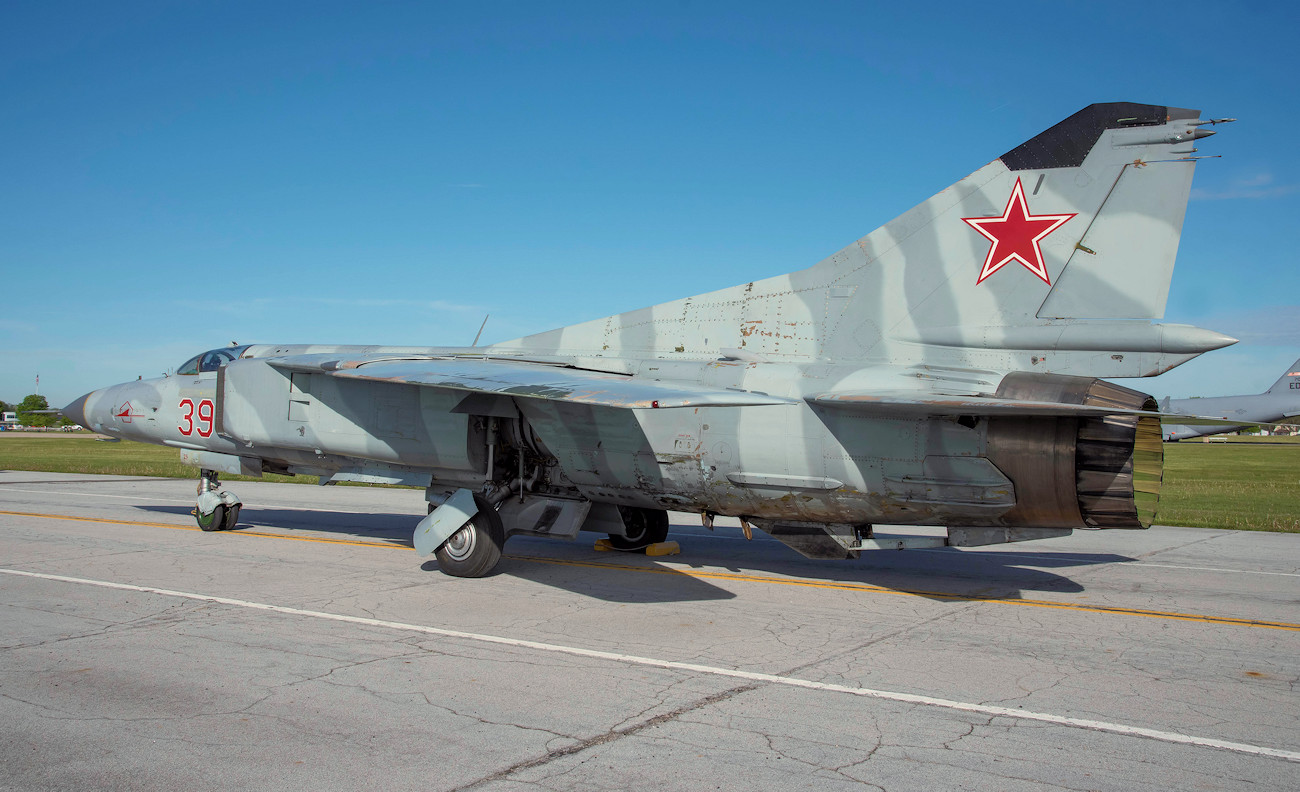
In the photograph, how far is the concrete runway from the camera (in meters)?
4.54

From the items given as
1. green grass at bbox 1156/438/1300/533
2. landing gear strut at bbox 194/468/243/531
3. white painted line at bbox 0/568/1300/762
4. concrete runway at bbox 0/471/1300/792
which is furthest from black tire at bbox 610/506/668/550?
green grass at bbox 1156/438/1300/533

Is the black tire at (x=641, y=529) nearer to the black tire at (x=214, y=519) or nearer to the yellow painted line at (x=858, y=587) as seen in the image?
the yellow painted line at (x=858, y=587)

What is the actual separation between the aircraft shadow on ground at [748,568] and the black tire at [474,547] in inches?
19.0

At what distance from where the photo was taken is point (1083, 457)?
7594mm

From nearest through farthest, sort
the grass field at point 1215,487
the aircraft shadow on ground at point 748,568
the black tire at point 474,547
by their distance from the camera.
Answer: the aircraft shadow on ground at point 748,568, the black tire at point 474,547, the grass field at point 1215,487

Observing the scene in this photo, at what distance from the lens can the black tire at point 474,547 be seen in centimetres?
990

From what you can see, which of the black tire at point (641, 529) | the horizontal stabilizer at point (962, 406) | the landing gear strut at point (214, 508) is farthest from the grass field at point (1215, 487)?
the landing gear strut at point (214, 508)

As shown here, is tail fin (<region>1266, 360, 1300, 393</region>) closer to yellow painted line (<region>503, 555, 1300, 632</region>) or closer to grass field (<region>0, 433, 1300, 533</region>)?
grass field (<region>0, 433, 1300, 533</region>)

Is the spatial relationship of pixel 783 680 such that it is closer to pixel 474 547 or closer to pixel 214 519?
pixel 474 547

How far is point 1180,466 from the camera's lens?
38500 millimetres

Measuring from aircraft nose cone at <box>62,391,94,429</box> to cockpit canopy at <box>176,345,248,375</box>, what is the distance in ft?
6.99

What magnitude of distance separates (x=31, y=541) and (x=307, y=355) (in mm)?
5305

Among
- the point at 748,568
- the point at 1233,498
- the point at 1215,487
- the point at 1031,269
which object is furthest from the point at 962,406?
the point at 1215,487

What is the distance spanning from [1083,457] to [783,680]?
3.63m
